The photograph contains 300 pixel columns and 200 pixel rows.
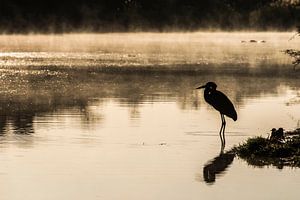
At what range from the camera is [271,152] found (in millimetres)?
18375

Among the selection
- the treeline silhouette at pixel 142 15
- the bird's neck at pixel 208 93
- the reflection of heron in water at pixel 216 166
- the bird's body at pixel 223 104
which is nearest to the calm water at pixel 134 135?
the reflection of heron in water at pixel 216 166

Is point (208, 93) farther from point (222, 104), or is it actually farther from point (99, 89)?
point (99, 89)

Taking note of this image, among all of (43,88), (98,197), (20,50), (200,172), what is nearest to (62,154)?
(200,172)

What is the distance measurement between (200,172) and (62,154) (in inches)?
116

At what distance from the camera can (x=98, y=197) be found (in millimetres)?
14461

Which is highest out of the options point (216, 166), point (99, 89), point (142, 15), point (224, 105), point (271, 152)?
point (142, 15)

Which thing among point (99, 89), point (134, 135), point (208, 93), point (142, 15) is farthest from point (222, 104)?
point (142, 15)

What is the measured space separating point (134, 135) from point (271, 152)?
4150 mm

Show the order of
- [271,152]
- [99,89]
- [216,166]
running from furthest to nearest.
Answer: [99,89]
[271,152]
[216,166]

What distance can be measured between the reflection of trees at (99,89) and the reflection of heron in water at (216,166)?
5178 millimetres

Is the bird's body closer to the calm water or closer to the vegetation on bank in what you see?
the calm water

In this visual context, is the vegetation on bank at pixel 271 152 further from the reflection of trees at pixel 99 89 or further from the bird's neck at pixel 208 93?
the reflection of trees at pixel 99 89

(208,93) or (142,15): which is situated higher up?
(142,15)

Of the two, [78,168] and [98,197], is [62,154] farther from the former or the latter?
[98,197]
